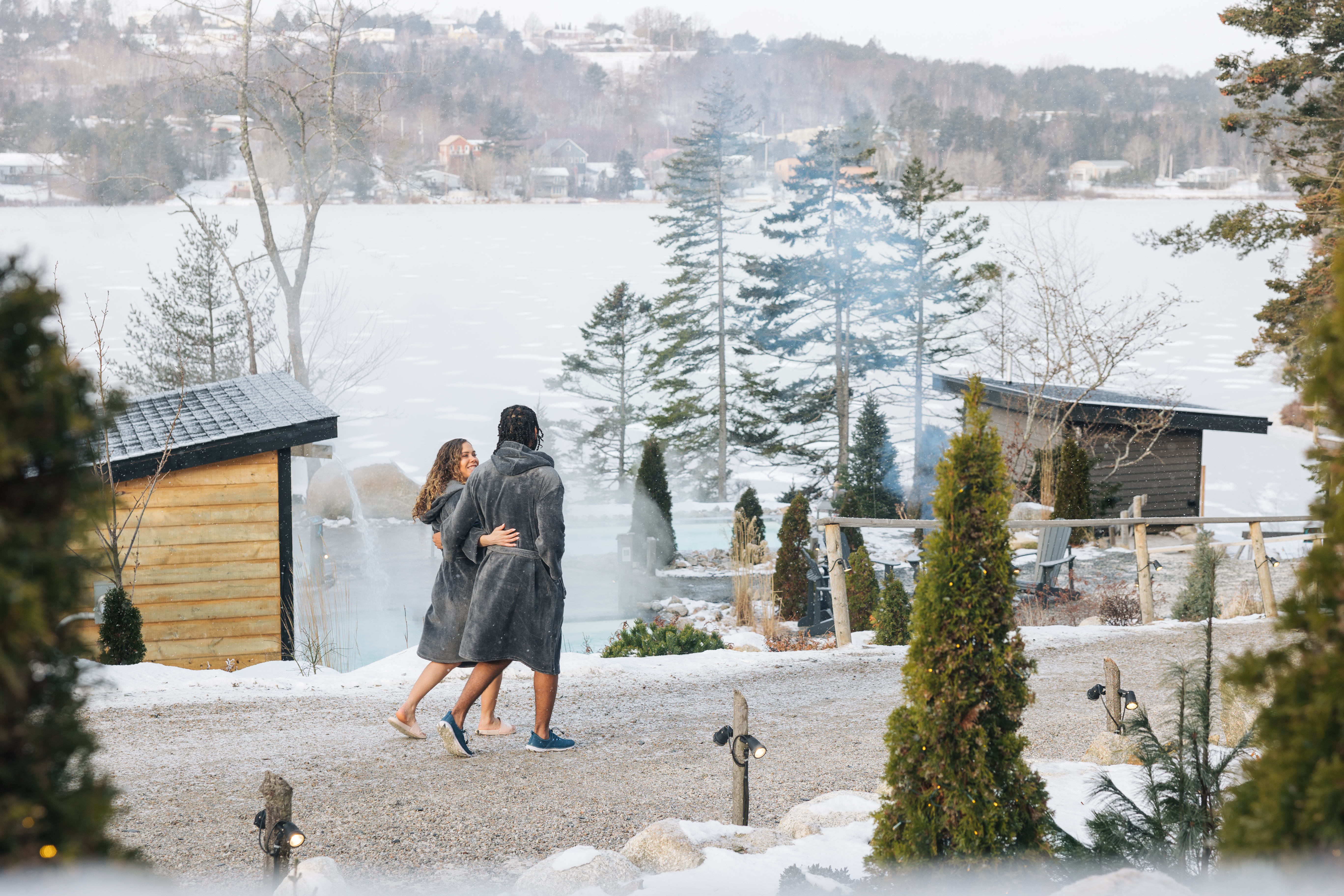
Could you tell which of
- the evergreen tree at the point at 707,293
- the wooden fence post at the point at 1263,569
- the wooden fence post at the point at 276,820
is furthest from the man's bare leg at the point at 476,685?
the evergreen tree at the point at 707,293

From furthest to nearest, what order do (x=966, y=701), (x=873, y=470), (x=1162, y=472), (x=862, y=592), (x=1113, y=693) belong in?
(x=873, y=470), (x=1162, y=472), (x=862, y=592), (x=1113, y=693), (x=966, y=701)

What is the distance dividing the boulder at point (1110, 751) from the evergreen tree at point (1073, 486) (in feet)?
33.4

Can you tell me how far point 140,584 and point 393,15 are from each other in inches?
739

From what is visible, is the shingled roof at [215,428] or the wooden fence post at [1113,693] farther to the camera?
the shingled roof at [215,428]

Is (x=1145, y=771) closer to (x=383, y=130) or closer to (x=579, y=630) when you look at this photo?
(x=579, y=630)

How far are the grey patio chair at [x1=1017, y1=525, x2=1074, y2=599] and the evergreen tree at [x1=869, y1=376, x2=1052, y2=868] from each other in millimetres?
7698

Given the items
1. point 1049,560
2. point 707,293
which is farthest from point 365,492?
point 1049,560

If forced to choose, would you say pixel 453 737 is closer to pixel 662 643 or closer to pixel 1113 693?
pixel 1113 693

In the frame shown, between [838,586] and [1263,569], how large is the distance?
412 centimetres

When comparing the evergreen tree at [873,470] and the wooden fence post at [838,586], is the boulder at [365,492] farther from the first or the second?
the wooden fence post at [838,586]

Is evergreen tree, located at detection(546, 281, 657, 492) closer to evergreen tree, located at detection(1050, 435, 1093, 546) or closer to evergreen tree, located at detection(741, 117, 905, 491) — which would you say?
evergreen tree, located at detection(741, 117, 905, 491)

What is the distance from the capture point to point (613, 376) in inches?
976

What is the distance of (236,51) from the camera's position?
66.0ft

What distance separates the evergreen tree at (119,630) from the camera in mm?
6555
